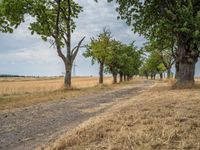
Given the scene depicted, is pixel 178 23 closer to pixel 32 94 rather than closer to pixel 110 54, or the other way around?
pixel 32 94

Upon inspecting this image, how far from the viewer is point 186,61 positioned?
1259 inches

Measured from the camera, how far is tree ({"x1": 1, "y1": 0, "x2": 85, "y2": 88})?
38.8m

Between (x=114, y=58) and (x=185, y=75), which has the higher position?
(x=114, y=58)

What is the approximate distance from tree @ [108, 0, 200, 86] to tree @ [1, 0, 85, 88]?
7.08 m

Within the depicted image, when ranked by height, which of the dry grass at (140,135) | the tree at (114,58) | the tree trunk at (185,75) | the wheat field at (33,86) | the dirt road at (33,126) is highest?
the tree at (114,58)

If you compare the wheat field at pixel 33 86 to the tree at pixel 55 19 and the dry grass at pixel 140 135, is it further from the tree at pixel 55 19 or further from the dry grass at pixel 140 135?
the dry grass at pixel 140 135

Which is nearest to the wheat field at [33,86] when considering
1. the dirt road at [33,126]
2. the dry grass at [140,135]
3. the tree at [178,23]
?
the tree at [178,23]

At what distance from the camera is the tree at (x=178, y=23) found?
2791 centimetres

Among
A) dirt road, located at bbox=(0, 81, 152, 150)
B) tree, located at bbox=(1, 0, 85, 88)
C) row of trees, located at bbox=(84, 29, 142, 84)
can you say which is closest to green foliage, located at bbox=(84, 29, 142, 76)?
row of trees, located at bbox=(84, 29, 142, 84)

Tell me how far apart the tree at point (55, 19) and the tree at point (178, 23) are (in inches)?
279

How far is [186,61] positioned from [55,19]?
1676 cm

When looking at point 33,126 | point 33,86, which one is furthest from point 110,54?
point 33,126

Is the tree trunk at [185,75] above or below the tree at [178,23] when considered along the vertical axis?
below

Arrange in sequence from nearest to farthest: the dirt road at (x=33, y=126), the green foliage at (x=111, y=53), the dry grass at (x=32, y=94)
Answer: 1. the dirt road at (x=33, y=126)
2. the dry grass at (x=32, y=94)
3. the green foliage at (x=111, y=53)
